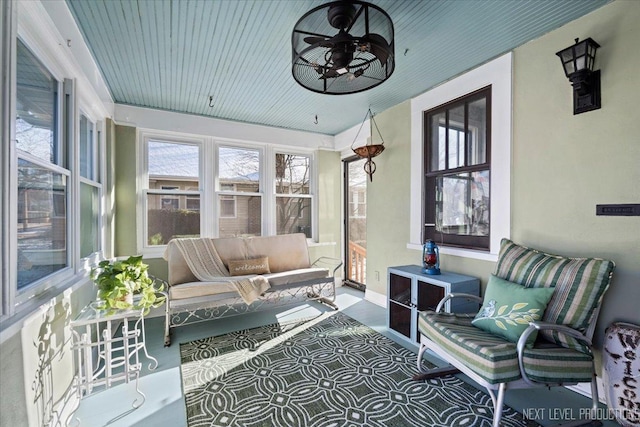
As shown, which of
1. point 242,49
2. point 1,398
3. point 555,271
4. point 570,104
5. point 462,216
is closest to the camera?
point 1,398

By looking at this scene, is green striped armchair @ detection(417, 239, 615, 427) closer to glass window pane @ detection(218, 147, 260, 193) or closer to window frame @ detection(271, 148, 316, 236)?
window frame @ detection(271, 148, 316, 236)

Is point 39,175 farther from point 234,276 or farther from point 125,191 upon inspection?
point 234,276

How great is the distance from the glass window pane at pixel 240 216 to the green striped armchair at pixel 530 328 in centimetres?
283

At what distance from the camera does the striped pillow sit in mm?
1719

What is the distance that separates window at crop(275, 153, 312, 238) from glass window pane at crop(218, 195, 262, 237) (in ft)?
1.09

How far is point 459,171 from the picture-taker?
2895mm

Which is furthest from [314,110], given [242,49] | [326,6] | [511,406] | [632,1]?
[511,406]

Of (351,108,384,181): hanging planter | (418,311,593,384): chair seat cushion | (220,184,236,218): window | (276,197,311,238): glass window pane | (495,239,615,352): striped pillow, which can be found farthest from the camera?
(276,197,311,238): glass window pane

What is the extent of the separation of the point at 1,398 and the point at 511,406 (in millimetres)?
2616

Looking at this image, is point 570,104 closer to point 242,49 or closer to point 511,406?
point 511,406

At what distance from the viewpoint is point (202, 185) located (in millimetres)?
3910

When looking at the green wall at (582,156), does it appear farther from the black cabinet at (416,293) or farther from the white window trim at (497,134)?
the black cabinet at (416,293)

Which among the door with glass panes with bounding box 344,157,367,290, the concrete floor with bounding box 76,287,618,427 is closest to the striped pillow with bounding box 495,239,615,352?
the concrete floor with bounding box 76,287,618,427

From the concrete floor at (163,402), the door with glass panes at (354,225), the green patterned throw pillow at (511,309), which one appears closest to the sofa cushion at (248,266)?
the concrete floor at (163,402)
